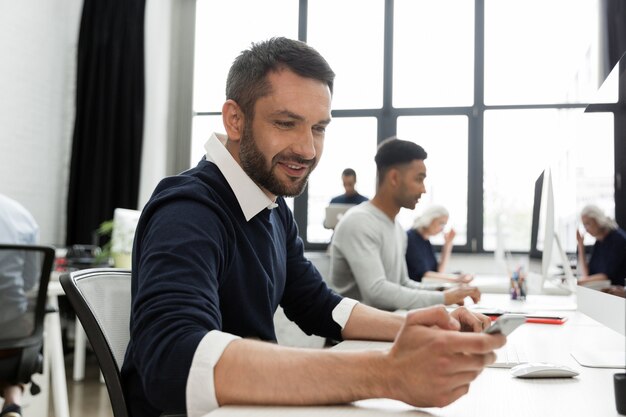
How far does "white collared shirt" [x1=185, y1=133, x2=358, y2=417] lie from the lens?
78 centimetres

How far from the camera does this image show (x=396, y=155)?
3.03m

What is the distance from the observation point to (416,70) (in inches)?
249

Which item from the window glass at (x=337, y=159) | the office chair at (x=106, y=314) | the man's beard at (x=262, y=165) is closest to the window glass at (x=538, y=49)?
the window glass at (x=337, y=159)

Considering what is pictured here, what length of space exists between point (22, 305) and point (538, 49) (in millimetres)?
5323

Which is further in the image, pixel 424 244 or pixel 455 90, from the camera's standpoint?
pixel 455 90

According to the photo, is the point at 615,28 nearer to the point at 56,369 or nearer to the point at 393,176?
the point at 393,176

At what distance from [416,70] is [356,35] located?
0.76 m

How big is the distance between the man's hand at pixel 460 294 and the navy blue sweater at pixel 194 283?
0.81m

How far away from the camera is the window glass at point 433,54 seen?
6.22 meters

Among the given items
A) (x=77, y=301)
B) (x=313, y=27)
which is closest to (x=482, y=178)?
(x=313, y=27)

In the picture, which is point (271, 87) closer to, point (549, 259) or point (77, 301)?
point (77, 301)

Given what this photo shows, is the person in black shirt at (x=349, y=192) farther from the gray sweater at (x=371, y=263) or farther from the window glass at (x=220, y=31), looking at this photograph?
the gray sweater at (x=371, y=263)

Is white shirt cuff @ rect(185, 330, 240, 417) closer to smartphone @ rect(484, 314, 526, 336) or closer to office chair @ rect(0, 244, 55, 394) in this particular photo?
smartphone @ rect(484, 314, 526, 336)

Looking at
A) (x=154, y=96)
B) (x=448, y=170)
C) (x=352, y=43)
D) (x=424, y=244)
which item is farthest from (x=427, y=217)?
(x=154, y=96)
